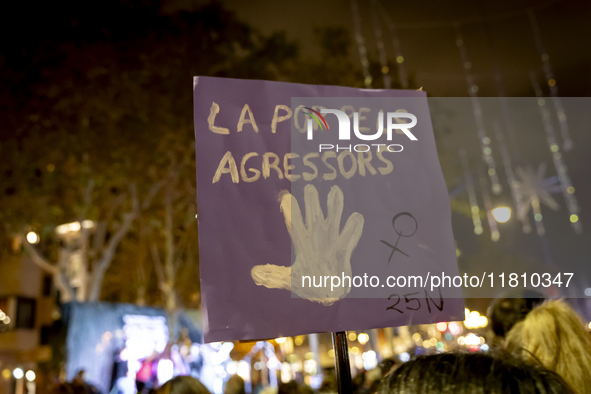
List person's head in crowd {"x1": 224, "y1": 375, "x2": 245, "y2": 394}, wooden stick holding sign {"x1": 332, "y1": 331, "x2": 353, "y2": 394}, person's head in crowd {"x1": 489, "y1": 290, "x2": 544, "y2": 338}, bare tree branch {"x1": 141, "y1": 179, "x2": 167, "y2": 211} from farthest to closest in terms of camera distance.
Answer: bare tree branch {"x1": 141, "y1": 179, "x2": 167, "y2": 211}
person's head in crowd {"x1": 224, "y1": 375, "x2": 245, "y2": 394}
person's head in crowd {"x1": 489, "y1": 290, "x2": 544, "y2": 338}
wooden stick holding sign {"x1": 332, "y1": 331, "x2": 353, "y2": 394}

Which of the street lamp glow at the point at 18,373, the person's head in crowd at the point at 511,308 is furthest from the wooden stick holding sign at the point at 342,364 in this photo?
the street lamp glow at the point at 18,373

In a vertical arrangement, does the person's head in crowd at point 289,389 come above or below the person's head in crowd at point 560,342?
below

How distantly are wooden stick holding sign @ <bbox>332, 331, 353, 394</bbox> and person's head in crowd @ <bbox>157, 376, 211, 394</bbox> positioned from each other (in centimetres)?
183

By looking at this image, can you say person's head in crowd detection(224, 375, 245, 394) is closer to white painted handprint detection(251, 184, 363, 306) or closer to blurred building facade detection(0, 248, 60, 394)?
white painted handprint detection(251, 184, 363, 306)

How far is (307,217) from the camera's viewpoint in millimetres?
2164

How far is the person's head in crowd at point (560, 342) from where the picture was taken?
233 cm

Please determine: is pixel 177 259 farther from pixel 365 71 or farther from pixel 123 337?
pixel 365 71

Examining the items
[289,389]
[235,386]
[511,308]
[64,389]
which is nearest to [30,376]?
[64,389]

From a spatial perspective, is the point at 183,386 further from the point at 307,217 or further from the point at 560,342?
the point at 560,342

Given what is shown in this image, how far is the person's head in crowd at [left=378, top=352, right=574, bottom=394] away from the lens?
1.34 meters

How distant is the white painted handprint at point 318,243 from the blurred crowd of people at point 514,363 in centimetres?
41

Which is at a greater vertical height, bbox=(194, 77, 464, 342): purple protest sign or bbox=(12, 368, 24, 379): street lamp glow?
bbox=(194, 77, 464, 342): purple protest sign

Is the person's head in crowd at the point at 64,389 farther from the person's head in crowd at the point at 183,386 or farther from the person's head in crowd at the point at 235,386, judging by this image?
the person's head in crowd at the point at 183,386

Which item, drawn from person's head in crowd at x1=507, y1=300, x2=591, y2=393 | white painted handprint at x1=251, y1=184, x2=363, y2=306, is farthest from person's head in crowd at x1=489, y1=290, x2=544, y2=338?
white painted handprint at x1=251, y1=184, x2=363, y2=306
